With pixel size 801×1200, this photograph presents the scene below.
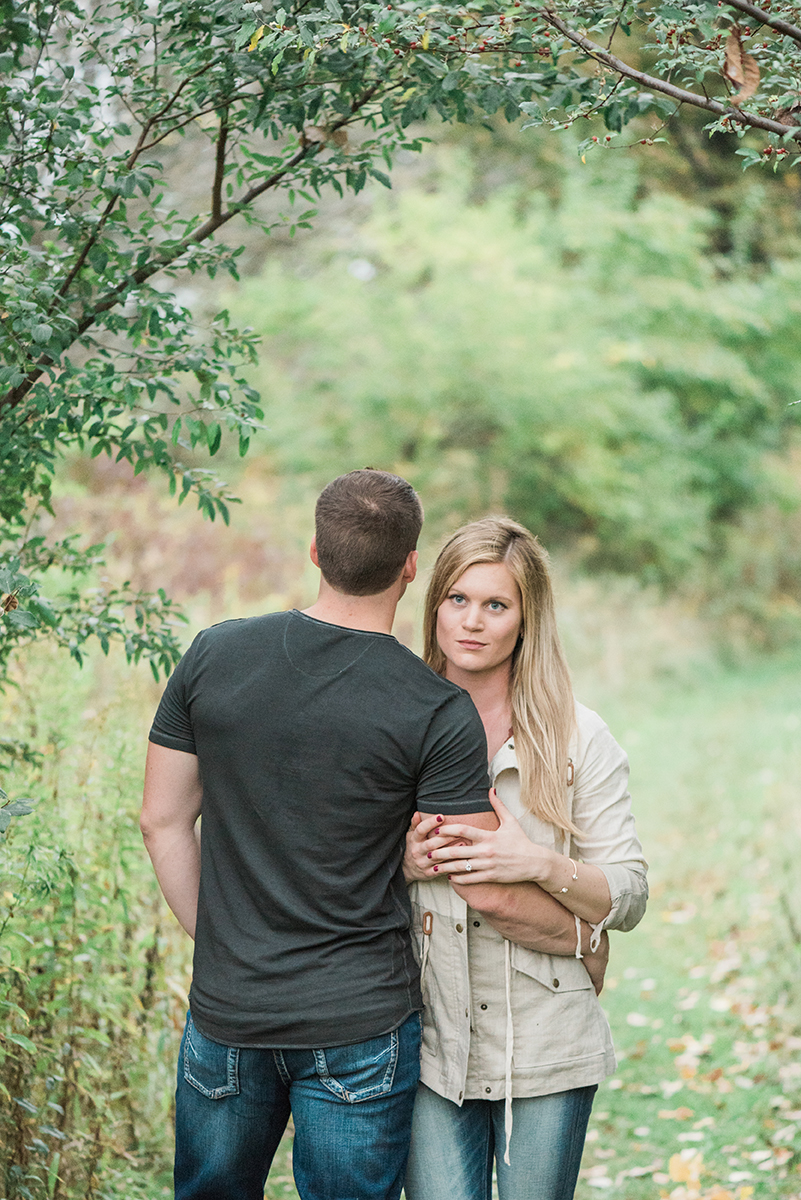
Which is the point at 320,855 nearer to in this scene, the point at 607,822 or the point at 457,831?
the point at 457,831

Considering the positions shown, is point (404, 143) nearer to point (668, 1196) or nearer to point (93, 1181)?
point (93, 1181)

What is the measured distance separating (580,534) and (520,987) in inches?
512

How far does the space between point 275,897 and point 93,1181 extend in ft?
5.13

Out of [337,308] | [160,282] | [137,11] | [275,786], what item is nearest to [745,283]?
[337,308]

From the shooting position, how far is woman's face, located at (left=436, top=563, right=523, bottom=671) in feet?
8.41

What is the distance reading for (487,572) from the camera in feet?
8.50

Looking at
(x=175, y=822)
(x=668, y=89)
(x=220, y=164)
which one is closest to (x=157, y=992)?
(x=175, y=822)

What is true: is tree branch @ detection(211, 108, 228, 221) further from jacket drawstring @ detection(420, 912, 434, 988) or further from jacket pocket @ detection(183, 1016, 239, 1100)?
jacket pocket @ detection(183, 1016, 239, 1100)

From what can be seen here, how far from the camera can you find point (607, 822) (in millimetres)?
2490

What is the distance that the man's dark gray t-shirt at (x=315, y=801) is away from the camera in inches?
84.0

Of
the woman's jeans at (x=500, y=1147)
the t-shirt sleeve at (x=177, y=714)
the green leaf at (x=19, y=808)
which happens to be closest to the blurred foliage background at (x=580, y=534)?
the green leaf at (x=19, y=808)

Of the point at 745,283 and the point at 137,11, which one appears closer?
the point at 137,11

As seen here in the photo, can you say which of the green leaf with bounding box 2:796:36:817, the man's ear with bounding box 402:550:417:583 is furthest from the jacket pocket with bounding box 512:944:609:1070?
the green leaf with bounding box 2:796:36:817

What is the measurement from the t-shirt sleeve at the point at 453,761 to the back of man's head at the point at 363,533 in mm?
291
